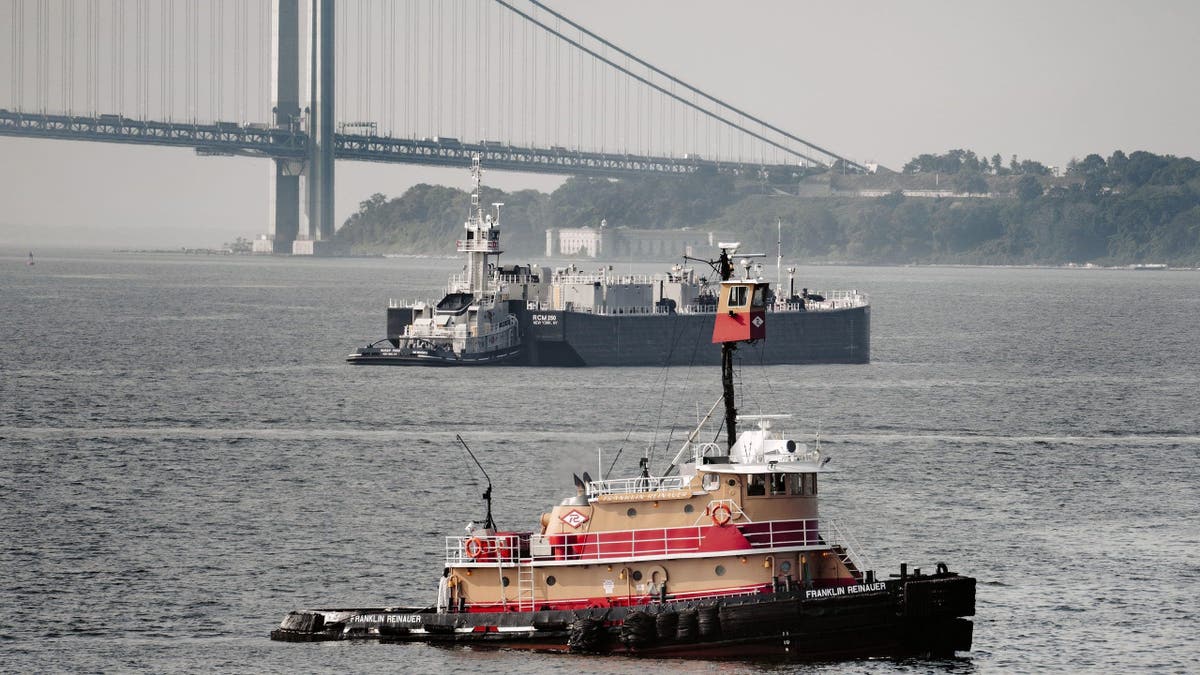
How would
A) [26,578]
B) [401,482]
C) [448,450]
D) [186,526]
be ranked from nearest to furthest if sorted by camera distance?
[26,578] → [186,526] → [401,482] → [448,450]

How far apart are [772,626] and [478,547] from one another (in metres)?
7.70

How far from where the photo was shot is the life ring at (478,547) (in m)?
46.5

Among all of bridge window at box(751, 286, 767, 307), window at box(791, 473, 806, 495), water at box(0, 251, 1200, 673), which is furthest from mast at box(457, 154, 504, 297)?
window at box(791, 473, 806, 495)

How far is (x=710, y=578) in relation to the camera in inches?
1780

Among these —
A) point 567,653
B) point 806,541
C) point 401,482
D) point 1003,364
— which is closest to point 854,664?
point 806,541

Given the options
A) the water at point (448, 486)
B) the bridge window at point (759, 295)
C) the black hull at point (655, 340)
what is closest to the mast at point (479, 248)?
the black hull at point (655, 340)

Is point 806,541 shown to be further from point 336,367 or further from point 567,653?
point 336,367

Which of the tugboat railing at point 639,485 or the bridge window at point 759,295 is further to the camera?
the bridge window at point 759,295

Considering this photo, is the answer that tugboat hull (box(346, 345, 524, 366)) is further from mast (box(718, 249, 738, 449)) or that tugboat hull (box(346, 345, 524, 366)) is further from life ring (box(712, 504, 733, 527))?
life ring (box(712, 504, 733, 527))

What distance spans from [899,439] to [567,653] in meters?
46.4

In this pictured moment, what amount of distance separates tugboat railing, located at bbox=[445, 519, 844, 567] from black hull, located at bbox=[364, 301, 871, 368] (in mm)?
84568

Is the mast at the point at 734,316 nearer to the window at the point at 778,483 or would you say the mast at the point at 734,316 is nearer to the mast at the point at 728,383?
the mast at the point at 728,383

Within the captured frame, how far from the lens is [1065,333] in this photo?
181 m

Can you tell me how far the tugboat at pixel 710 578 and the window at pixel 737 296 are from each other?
0.12 ft
